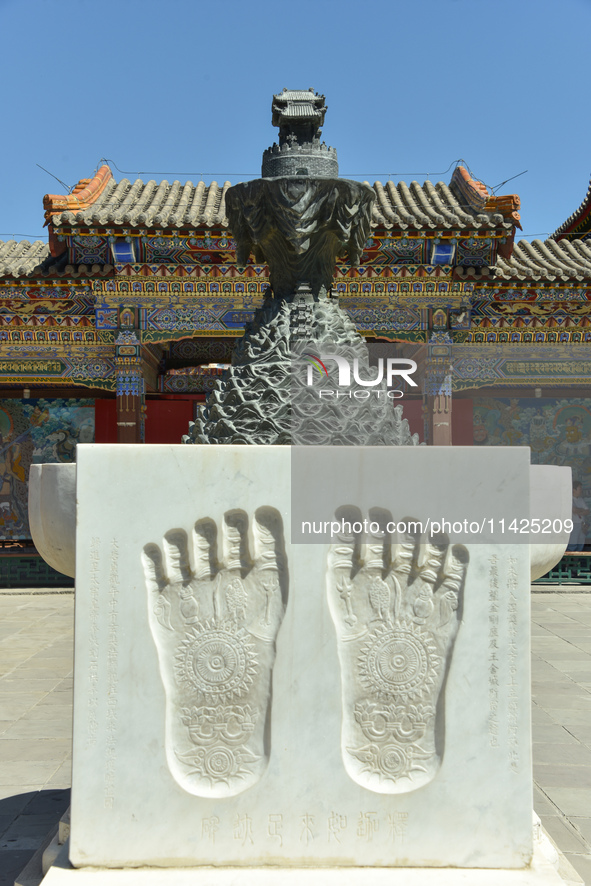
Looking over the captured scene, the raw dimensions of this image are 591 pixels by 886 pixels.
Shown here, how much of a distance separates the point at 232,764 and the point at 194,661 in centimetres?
32

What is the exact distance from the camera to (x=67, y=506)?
2.24 meters

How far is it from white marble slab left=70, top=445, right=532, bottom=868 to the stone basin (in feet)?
0.39

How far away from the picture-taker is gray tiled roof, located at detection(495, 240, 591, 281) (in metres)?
8.16

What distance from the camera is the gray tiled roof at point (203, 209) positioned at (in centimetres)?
746

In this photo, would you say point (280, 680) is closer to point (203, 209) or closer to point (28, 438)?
point (203, 209)

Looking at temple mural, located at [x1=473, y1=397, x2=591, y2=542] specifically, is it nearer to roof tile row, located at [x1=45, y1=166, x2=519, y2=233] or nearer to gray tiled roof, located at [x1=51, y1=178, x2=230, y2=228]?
roof tile row, located at [x1=45, y1=166, x2=519, y2=233]

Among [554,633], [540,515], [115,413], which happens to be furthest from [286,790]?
[115,413]

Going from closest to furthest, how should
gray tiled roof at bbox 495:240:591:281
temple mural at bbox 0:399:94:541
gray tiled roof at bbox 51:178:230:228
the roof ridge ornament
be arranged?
the roof ridge ornament < gray tiled roof at bbox 51:178:230:228 < gray tiled roof at bbox 495:240:591:281 < temple mural at bbox 0:399:94:541

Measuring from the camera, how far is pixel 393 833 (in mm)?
2131

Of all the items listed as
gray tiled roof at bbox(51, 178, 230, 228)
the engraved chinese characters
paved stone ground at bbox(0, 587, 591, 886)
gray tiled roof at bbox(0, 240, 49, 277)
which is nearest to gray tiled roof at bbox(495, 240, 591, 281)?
gray tiled roof at bbox(51, 178, 230, 228)

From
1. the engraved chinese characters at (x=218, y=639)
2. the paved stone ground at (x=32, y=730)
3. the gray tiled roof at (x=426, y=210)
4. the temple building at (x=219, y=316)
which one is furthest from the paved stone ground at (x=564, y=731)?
the gray tiled roof at (x=426, y=210)

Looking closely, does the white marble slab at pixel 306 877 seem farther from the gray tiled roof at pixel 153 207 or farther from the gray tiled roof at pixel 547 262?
the gray tiled roof at pixel 547 262

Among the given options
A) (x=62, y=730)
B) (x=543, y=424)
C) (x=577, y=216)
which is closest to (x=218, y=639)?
(x=62, y=730)

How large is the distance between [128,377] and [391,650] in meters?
6.60
